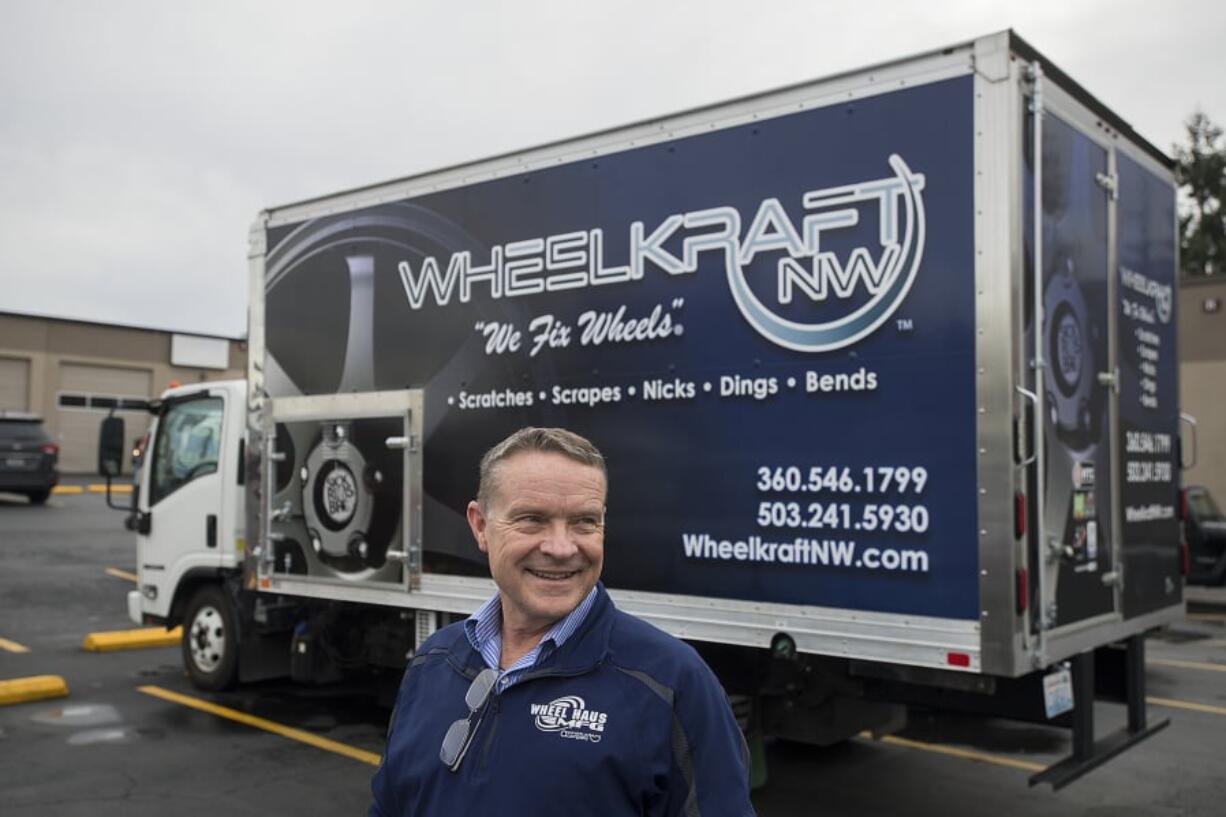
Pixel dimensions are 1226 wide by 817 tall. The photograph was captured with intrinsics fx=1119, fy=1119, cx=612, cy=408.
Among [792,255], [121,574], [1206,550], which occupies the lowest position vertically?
[121,574]

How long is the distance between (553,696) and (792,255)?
3.22 metres

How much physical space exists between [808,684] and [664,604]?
0.74 metres

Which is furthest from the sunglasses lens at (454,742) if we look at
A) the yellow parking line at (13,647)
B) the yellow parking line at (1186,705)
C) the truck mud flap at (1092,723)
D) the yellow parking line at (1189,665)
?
the yellow parking line at (13,647)

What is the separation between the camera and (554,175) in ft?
18.5

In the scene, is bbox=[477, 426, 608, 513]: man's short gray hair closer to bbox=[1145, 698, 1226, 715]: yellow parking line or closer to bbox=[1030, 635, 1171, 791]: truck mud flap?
bbox=[1030, 635, 1171, 791]: truck mud flap

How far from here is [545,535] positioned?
1.99 meters

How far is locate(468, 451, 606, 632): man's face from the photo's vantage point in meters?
1.97

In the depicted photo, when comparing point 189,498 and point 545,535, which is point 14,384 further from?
point 545,535

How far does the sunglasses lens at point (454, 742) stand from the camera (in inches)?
74.0

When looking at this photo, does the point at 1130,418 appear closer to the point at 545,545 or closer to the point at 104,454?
the point at 545,545

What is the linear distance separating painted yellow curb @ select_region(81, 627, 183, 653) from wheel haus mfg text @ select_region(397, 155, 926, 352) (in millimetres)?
6154

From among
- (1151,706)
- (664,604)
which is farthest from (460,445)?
(1151,706)

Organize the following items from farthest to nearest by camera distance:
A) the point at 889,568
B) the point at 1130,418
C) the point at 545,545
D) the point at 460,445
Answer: the point at 460,445 < the point at 1130,418 < the point at 889,568 < the point at 545,545

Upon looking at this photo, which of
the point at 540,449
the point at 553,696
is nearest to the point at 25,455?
the point at 540,449
